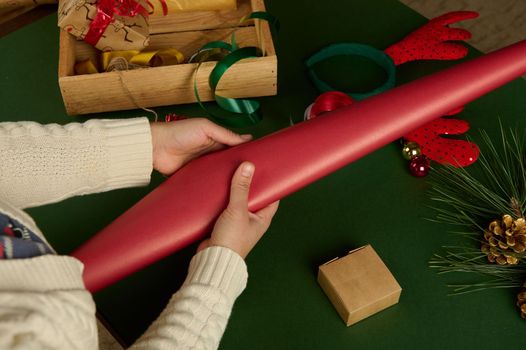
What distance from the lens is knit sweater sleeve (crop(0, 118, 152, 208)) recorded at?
2.51 feet

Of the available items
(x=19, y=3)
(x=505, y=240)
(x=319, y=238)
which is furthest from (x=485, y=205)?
(x=19, y=3)

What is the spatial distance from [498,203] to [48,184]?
0.66 metres

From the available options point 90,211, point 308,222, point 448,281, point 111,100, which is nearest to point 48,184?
point 90,211

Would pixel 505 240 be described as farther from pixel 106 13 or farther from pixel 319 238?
pixel 106 13

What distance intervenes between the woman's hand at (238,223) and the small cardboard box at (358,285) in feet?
0.36

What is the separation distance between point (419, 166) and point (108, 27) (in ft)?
1.97

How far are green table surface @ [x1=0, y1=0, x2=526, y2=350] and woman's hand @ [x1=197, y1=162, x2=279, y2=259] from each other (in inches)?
3.0

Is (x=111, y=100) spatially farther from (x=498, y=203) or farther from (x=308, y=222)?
(x=498, y=203)

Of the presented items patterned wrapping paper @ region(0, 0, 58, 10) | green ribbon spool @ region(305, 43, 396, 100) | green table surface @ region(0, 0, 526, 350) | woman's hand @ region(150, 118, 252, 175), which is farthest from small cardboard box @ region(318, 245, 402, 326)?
patterned wrapping paper @ region(0, 0, 58, 10)

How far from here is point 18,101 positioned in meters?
1.04

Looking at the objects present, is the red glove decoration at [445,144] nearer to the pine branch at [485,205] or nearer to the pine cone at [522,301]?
the pine branch at [485,205]

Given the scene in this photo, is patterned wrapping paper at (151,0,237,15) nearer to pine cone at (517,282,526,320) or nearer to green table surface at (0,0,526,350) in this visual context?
green table surface at (0,0,526,350)

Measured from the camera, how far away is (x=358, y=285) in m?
0.74

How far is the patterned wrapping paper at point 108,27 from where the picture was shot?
98cm
